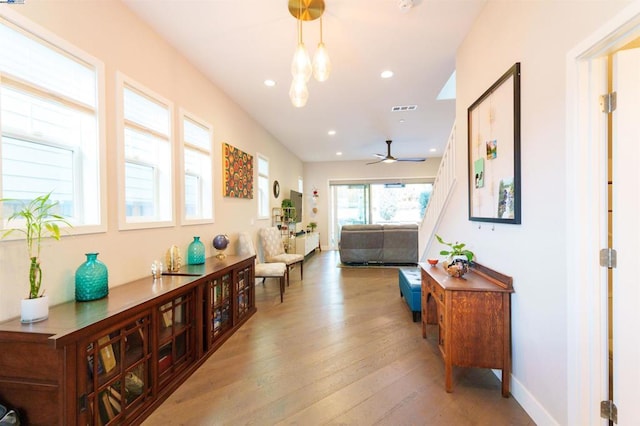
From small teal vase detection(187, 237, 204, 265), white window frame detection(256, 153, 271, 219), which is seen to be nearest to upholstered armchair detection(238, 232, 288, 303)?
small teal vase detection(187, 237, 204, 265)

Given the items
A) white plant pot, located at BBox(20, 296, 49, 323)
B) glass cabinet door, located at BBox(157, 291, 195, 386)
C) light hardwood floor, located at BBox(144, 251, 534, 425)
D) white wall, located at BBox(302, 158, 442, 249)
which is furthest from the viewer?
white wall, located at BBox(302, 158, 442, 249)

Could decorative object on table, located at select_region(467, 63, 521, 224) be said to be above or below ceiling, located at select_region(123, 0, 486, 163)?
below

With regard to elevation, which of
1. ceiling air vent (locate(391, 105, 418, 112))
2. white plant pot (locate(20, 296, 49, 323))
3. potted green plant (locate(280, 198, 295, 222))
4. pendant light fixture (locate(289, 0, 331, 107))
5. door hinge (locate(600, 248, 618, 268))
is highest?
ceiling air vent (locate(391, 105, 418, 112))

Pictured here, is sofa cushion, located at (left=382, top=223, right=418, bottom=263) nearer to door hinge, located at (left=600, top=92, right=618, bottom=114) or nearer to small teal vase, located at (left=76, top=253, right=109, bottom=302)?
door hinge, located at (left=600, top=92, right=618, bottom=114)

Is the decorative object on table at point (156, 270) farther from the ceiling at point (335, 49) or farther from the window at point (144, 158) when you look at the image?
the ceiling at point (335, 49)

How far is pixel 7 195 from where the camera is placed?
1.56 meters

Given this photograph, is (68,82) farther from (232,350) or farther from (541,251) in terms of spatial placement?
(541,251)

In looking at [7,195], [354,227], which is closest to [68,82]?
[7,195]

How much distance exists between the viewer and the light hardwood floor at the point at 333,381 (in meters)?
1.78

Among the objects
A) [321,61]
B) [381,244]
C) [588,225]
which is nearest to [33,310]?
[321,61]

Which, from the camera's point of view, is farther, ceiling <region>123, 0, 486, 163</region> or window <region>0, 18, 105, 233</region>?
ceiling <region>123, 0, 486, 163</region>

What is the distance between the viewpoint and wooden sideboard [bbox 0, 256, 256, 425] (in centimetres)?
135

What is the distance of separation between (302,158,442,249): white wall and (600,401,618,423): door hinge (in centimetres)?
806

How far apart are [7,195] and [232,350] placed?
6.63ft
